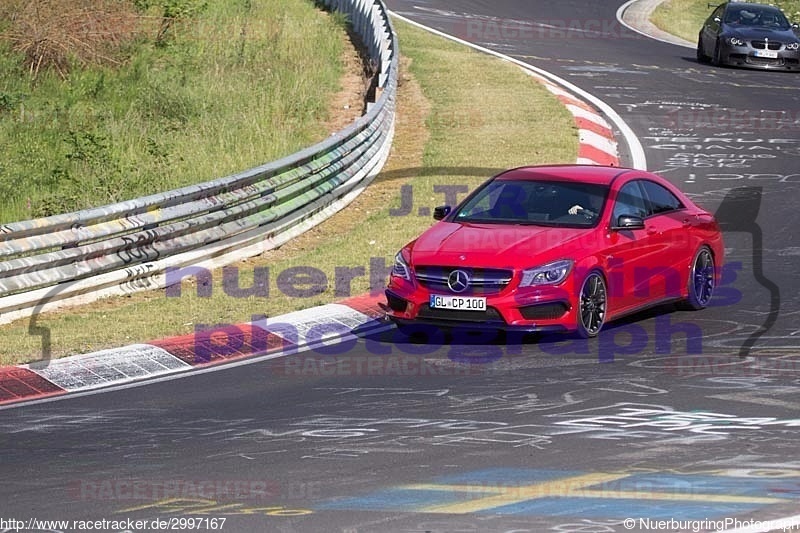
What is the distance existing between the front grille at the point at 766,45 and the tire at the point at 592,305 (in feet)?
65.4

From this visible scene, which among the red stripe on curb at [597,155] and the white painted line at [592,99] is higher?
the white painted line at [592,99]

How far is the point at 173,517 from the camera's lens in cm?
711

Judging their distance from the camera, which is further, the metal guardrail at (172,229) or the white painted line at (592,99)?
the white painted line at (592,99)

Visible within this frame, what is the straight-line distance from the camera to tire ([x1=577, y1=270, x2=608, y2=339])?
38.3 ft

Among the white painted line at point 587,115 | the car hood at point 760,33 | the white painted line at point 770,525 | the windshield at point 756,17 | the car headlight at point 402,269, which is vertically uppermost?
the windshield at point 756,17

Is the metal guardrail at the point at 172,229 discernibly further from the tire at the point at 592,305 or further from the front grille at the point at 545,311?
the tire at the point at 592,305

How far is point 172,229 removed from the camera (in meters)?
14.8

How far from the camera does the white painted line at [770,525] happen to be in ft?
21.3

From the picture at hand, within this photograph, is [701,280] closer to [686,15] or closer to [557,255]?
[557,255]

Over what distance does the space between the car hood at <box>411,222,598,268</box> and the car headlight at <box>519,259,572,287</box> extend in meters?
0.06

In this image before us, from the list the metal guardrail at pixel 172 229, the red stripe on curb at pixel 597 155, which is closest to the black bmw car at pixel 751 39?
the red stripe on curb at pixel 597 155

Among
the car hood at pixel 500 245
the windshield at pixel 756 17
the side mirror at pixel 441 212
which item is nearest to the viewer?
the car hood at pixel 500 245

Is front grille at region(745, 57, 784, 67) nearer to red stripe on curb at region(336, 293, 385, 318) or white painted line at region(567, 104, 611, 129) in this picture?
white painted line at region(567, 104, 611, 129)

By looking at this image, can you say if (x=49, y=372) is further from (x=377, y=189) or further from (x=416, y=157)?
(x=416, y=157)
